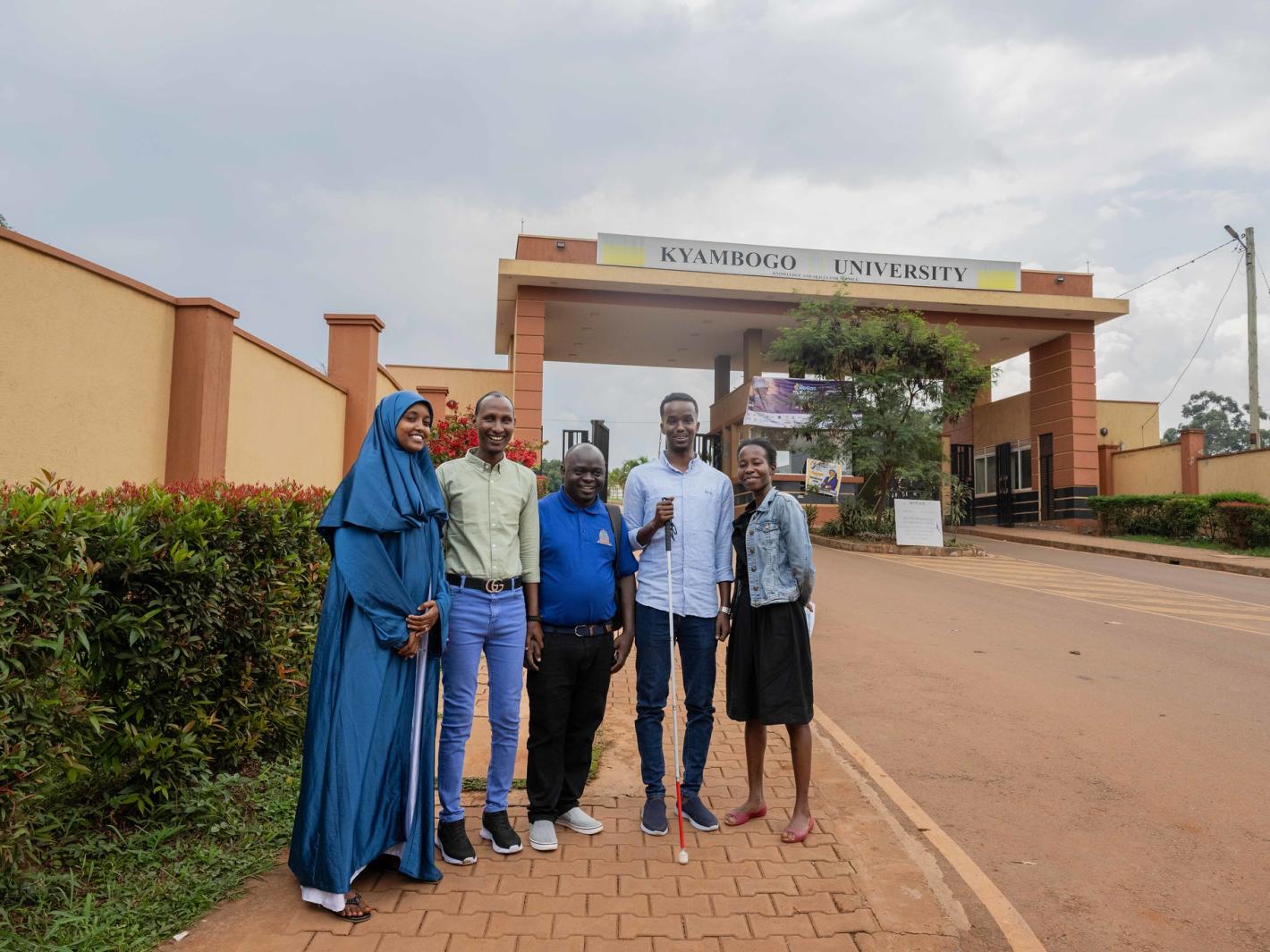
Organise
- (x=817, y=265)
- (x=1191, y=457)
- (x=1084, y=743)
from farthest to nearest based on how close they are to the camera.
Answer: (x=817, y=265)
(x=1191, y=457)
(x=1084, y=743)

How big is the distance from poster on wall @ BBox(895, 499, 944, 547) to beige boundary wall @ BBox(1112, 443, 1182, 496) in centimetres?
961

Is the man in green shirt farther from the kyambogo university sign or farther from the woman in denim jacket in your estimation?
the kyambogo university sign

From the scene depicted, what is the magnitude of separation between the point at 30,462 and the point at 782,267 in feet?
67.5

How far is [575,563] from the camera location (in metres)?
3.79

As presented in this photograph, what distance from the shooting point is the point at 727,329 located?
1046 inches

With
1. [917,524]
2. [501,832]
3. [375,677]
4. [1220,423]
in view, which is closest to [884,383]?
[917,524]

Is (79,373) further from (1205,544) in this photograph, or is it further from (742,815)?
(1205,544)

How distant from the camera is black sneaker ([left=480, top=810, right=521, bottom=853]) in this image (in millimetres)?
3547

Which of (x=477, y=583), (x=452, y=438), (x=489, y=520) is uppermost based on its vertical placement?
(x=452, y=438)

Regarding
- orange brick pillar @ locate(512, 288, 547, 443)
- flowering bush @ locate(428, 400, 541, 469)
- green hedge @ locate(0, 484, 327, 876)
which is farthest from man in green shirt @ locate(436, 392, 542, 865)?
orange brick pillar @ locate(512, 288, 547, 443)

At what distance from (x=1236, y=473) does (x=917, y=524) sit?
9.50 m

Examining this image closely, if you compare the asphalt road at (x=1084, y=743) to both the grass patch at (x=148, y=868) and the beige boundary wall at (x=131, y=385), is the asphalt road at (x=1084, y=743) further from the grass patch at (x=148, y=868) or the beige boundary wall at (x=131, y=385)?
the beige boundary wall at (x=131, y=385)

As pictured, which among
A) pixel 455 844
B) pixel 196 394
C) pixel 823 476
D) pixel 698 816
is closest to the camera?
pixel 455 844

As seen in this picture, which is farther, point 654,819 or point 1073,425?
point 1073,425
